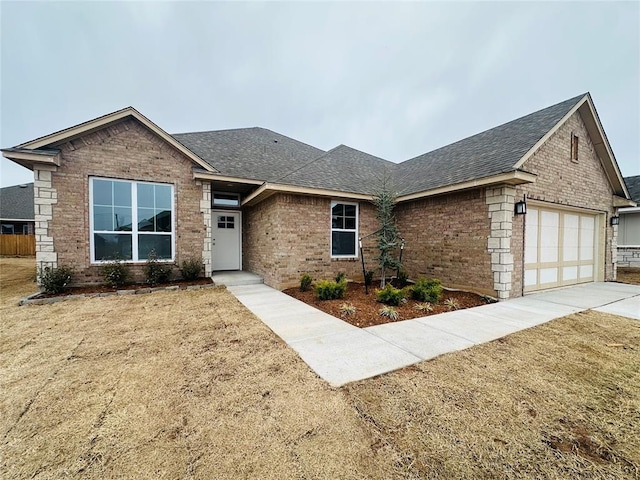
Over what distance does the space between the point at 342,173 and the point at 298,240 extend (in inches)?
133

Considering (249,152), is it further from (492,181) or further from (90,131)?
(492,181)

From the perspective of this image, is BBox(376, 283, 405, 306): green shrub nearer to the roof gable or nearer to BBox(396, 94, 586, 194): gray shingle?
BBox(396, 94, 586, 194): gray shingle

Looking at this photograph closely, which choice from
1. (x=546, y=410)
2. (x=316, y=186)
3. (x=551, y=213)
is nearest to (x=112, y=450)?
(x=546, y=410)

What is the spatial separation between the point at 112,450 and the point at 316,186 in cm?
674

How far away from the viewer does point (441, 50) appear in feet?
42.9

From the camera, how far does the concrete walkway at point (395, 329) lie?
3025 mm

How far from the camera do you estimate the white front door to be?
10.2 meters

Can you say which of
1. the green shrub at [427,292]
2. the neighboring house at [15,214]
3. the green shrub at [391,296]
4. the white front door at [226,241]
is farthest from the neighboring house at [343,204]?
the neighboring house at [15,214]

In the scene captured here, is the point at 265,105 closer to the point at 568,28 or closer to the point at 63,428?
the point at 568,28

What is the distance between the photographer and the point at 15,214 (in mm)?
20766

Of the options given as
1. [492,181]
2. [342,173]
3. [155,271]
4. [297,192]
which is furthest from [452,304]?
[155,271]

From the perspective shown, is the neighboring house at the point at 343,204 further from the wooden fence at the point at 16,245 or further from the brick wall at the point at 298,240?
the wooden fence at the point at 16,245

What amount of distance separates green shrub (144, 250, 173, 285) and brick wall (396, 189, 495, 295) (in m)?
7.68

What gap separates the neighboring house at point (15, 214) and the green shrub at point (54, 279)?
22.3 metres
